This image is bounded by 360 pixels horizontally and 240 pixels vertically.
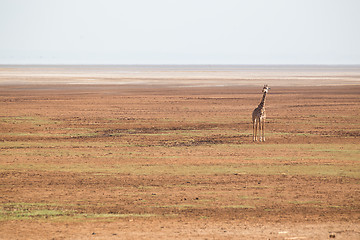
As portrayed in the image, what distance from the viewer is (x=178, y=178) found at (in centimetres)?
1461

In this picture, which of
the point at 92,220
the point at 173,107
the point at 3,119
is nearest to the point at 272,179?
the point at 92,220

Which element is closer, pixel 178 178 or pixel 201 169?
pixel 178 178

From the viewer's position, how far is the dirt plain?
34.7 feet

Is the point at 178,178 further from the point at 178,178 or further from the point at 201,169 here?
the point at 201,169

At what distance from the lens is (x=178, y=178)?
14.6 meters

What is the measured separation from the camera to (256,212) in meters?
11.5

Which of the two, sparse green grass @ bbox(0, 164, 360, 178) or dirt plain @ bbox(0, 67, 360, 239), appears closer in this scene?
dirt plain @ bbox(0, 67, 360, 239)

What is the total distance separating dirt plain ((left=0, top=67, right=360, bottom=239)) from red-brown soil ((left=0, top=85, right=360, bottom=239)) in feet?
0.08

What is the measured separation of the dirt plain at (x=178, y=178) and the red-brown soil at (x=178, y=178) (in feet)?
0.08

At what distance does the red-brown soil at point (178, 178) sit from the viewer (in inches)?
417

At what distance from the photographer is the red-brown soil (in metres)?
10.6

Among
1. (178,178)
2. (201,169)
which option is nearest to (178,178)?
(178,178)

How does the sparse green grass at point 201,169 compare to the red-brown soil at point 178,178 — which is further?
the sparse green grass at point 201,169

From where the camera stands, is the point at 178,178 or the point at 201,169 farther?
the point at 201,169
